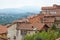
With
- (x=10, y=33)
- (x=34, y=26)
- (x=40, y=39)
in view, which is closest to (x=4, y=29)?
(x=10, y=33)

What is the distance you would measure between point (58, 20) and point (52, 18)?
4.71ft

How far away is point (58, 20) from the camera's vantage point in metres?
42.5

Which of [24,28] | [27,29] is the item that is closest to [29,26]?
[27,29]

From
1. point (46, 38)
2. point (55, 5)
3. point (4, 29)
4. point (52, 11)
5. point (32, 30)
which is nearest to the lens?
point (46, 38)

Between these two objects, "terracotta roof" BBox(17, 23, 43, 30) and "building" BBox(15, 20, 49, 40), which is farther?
"terracotta roof" BBox(17, 23, 43, 30)

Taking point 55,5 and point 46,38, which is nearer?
point 46,38

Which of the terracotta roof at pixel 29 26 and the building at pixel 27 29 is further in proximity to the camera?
the terracotta roof at pixel 29 26

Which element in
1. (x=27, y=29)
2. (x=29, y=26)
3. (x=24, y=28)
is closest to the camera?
(x=27, y=29)

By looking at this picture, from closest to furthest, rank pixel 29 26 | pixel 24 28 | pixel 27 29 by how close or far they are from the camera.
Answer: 1. pixel 27 29
2. pixel 29 26
3. pixel 24 28

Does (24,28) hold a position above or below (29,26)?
below

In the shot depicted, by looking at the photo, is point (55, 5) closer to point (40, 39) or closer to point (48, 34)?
point (48, 34)

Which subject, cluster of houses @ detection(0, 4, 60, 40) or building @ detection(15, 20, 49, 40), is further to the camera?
cluster of houses @ detection(0, 4, 60, 40)

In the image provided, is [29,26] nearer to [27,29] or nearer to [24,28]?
[27,29]

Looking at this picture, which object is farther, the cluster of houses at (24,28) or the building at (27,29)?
the cluster of houses at (24,28)
